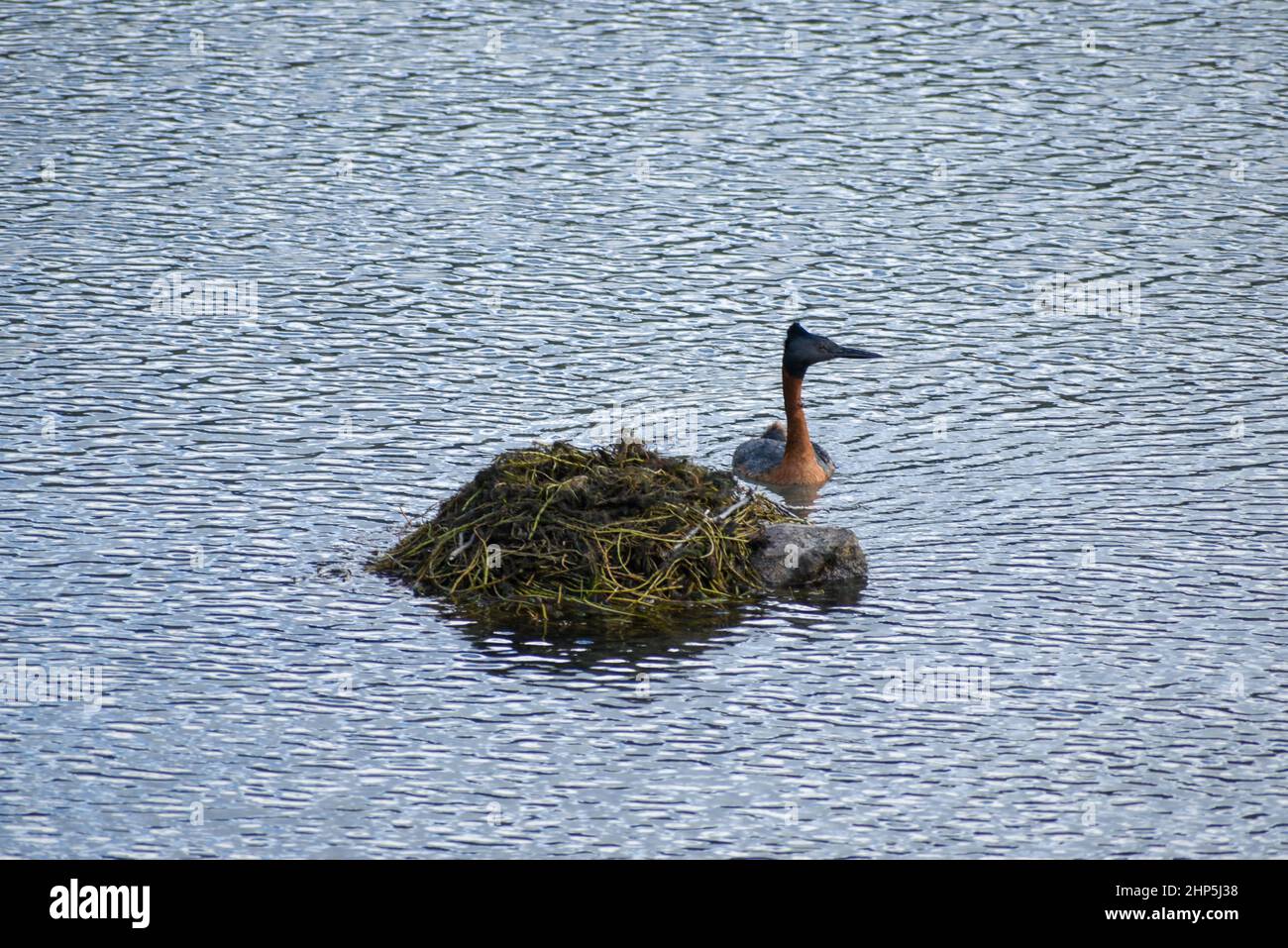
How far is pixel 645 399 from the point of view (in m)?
20.0

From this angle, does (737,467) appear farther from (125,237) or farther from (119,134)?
(119,134)

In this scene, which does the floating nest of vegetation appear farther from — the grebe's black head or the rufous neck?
the grebe's black head

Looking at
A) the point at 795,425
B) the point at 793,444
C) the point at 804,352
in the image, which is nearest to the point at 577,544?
the point at 793,444

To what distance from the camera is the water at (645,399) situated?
1267 centimetres

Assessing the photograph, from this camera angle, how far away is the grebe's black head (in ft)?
62.5

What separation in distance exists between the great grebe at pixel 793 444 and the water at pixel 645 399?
1.09 ft

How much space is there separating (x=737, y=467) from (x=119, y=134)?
42.1 feet

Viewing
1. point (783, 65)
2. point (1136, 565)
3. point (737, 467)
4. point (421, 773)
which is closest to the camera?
point (421, 773)

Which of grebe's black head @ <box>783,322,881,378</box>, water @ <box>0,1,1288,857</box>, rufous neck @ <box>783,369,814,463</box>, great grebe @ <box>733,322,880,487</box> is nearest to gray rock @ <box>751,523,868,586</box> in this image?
water @ <box>0,1,1288,857</box>

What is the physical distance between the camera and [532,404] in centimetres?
1988

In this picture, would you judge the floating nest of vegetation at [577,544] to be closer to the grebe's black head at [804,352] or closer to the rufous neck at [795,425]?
the rufous neck at [795,425]

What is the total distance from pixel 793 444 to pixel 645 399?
2.06m

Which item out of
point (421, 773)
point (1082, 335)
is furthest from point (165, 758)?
point (1082, 335)

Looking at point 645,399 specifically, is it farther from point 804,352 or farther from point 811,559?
point 811,559
